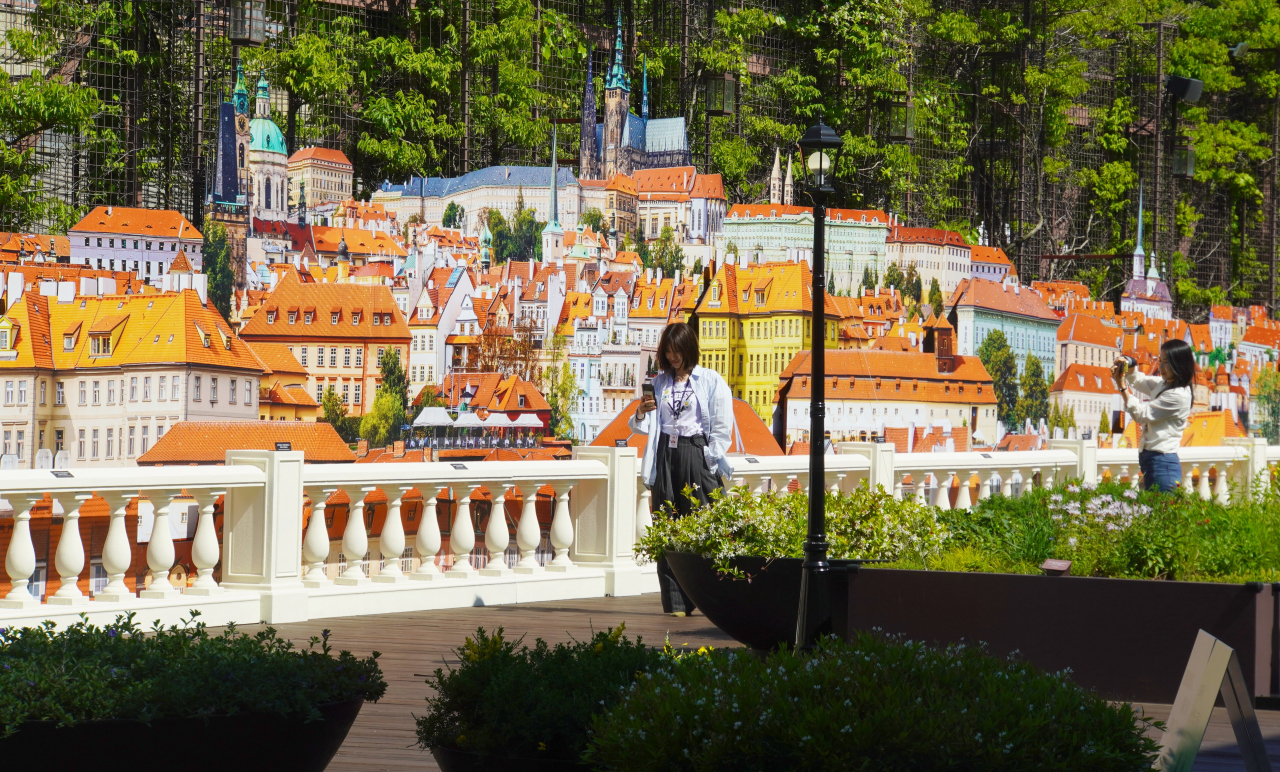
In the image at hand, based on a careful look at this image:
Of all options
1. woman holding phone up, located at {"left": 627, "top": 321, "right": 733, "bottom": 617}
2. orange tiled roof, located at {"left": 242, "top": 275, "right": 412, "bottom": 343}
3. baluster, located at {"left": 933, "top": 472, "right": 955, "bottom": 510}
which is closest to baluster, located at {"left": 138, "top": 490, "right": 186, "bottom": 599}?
woman holding phone up, located at {"left": 627, "top": 321, "right": 733, "bottom": 617}

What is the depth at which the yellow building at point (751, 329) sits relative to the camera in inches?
526

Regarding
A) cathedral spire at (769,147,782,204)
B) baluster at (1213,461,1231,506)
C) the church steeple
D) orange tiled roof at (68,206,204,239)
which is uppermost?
cathedral spire at (769,147,782,204)

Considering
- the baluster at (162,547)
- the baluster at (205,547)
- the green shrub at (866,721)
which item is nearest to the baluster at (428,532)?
the baluster at (205,547)

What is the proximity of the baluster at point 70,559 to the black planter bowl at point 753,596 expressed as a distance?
3.17 m

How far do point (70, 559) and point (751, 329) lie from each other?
7.87 metres

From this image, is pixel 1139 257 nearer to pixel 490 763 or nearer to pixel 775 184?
pixel 775 184

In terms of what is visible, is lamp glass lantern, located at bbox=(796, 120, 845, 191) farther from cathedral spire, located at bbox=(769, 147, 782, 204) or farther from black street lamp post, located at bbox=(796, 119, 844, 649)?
cathedral spire, located at bbox=(769, 147, 782, 204)

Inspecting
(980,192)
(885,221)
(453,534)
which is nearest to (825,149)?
(453,534)

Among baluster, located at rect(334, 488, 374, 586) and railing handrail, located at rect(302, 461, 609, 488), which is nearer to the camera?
railing handrail, located at rect(302, 461, 609, 488)

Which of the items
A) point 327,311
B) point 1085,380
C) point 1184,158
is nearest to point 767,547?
point 327,311

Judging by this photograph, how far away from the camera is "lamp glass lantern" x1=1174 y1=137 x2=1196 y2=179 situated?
1919 centimetres

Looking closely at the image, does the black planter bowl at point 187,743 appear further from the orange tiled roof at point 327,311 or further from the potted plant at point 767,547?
the orange tiled roof at point 327,311

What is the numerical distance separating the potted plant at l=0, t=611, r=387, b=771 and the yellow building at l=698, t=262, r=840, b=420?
10014 mm

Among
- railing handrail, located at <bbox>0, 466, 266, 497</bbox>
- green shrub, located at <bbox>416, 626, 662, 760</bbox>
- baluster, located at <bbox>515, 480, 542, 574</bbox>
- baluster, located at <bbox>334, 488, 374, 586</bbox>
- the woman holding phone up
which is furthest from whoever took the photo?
baluster, located at <bbox>515, 480, 542, 574</bbox>
